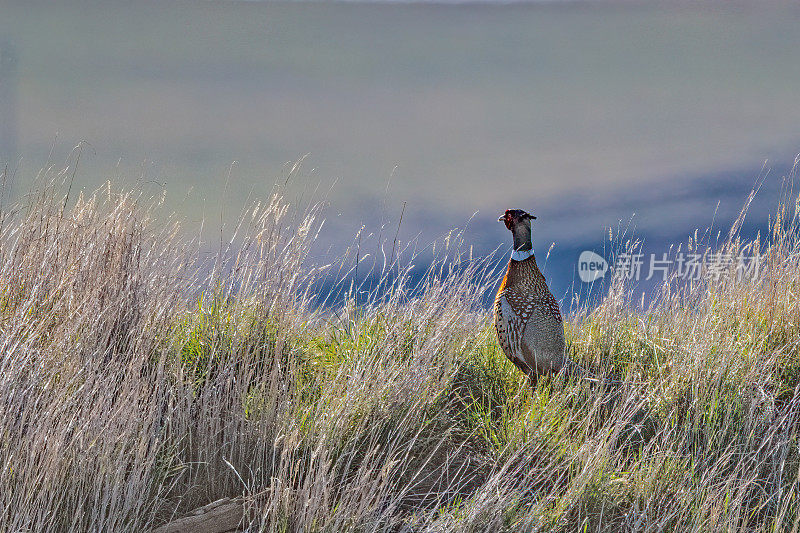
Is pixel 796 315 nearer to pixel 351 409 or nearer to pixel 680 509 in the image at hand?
pixel 680 509

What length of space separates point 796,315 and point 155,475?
184 inches

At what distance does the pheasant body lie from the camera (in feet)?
14.7

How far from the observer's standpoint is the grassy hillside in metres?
3.37

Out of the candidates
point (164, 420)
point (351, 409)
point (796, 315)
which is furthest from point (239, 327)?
point (796, 315)

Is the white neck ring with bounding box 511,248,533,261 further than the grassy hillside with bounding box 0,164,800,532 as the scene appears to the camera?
Yes

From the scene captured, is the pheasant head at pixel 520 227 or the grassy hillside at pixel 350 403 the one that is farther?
the pheasant head at pixel 520 227

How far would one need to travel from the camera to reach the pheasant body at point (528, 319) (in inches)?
176

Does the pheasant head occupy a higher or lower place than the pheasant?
higher

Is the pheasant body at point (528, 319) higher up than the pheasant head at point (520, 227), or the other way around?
the pheasant head at point (520, 227)

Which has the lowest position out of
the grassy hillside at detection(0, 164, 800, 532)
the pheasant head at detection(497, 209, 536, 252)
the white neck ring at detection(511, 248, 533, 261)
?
the grassy hillside at detection(0, 164, 800, 532)

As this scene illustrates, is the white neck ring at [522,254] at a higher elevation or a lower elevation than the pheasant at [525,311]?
higher

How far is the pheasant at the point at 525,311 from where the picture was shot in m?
4.48

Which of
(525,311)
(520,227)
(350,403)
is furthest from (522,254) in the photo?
(350,403)

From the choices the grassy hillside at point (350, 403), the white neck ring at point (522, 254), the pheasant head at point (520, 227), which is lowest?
the grassy hillside at point (350, 403)
